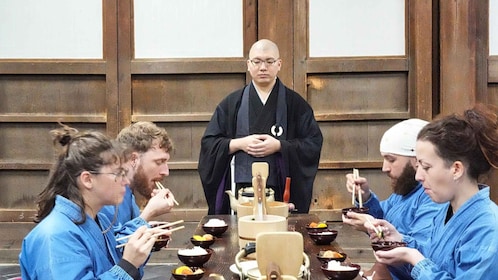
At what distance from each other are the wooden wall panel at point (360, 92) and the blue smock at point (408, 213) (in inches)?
91.9

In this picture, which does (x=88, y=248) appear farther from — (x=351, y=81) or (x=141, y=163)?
(x=351, y=81)

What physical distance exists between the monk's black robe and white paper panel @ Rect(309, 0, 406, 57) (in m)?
1.32

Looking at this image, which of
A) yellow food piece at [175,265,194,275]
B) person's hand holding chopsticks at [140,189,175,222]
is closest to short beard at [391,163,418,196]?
person's hand holding chopsticks at [140,189,175,222]

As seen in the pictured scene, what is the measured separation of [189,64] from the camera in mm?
6008

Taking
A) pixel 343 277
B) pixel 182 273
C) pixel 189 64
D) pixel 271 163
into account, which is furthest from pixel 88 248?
pixel 189 64

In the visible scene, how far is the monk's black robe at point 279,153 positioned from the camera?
461 cm

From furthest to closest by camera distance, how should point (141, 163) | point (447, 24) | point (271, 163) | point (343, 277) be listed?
point (447, 24) → point (271, 163) → point (141, 163) → point (343, 277)

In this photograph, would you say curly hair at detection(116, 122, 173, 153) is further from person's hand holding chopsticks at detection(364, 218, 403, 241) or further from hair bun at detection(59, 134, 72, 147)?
person's hand holding chopsticks at detection(364, 218, 403, 241)

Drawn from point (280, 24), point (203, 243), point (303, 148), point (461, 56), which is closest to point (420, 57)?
point (461, 56)

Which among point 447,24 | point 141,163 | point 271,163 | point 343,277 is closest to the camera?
point 343,277

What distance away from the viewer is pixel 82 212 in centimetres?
250

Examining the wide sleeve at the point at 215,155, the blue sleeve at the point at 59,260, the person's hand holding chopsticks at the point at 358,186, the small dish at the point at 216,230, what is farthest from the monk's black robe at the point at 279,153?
the blue sleeve at the point at 59,260

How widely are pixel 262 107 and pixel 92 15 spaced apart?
82.7 inches

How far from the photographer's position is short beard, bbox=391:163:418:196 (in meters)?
3.43
